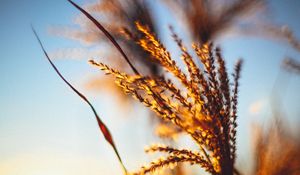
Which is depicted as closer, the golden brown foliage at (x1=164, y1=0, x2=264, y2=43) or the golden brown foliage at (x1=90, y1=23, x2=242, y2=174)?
the golden brown foliage at (x1=90, y1=23, x2=242, y2=174)

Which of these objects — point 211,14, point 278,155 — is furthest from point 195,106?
point 211,14

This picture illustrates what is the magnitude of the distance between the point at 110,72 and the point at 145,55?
257 centimetres

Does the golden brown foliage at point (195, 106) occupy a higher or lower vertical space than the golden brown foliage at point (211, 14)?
lower

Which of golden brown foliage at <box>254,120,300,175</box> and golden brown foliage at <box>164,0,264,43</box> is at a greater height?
golden brown foliage at <box>164,0,264,43</box>

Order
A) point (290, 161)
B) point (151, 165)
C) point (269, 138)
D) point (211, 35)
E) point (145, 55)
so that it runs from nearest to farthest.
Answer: point (151, 165) < point (290, 161) < point (269, 138) < point (211, 35) < point (145, 55)

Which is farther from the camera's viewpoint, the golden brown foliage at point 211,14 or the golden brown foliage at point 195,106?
the golden brown foliage at point 211,14

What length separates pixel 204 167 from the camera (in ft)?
3.71

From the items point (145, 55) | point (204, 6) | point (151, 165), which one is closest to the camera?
point (151, 165)

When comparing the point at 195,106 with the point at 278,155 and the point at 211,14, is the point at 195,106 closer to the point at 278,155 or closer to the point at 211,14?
the point at 278,155

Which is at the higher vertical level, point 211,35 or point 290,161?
point 211,35

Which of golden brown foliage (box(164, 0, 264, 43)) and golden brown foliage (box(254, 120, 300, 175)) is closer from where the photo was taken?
golden brown foliage (box(254, 120, 300, 175))

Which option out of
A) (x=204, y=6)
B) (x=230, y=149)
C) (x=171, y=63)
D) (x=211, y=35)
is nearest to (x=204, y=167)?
(x=230, y=149)

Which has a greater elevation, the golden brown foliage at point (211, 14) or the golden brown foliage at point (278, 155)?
the golden brown foliage at point (211, 14)

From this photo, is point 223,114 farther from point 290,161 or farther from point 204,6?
point 204,6
